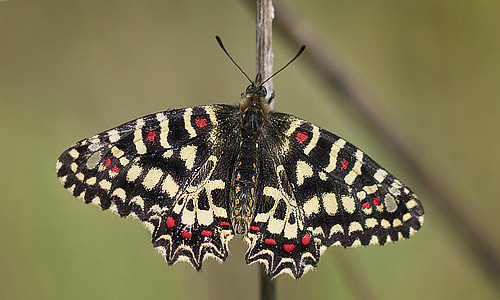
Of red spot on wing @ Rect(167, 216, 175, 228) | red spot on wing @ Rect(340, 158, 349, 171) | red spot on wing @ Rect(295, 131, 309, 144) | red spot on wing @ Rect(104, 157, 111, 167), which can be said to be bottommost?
red spot on wing @ Rect(167, 216, 175, 228)

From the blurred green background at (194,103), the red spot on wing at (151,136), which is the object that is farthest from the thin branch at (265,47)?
the blurred green background at (194,103)

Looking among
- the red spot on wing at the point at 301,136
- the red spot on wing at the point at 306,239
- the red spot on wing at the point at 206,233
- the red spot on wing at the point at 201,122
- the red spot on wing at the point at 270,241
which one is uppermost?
the red spot on wing at the point at 201,122

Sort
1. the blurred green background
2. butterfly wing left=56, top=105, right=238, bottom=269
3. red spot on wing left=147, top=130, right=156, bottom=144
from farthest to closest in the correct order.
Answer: the blurred green background → red spot on wing left=147, top=130, right=156, bottom=144 → butterfly wing left=56, top=105, right=238, bottom=269

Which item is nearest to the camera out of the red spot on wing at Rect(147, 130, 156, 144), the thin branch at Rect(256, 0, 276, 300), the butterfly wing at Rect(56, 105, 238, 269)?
the thin branch at Rect(256, 0, 276, 300)

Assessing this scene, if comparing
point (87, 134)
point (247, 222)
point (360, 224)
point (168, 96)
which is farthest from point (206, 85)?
point (360, 224)

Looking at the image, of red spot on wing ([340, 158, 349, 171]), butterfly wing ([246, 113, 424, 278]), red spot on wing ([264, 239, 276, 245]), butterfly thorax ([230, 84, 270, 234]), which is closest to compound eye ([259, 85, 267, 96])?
butterfly thorax ([230, 84, 270, 234])

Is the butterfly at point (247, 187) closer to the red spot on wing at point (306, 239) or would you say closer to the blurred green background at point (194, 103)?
the red spot on wing at point (306, 239)

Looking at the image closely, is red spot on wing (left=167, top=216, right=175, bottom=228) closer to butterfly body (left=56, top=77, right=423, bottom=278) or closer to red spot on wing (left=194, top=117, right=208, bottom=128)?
butterfly body (left=56, top=77, right=423, bottom=278)

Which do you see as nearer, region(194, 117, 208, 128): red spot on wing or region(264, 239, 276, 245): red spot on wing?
region(264, 239, 276, 245): red spot on wing
